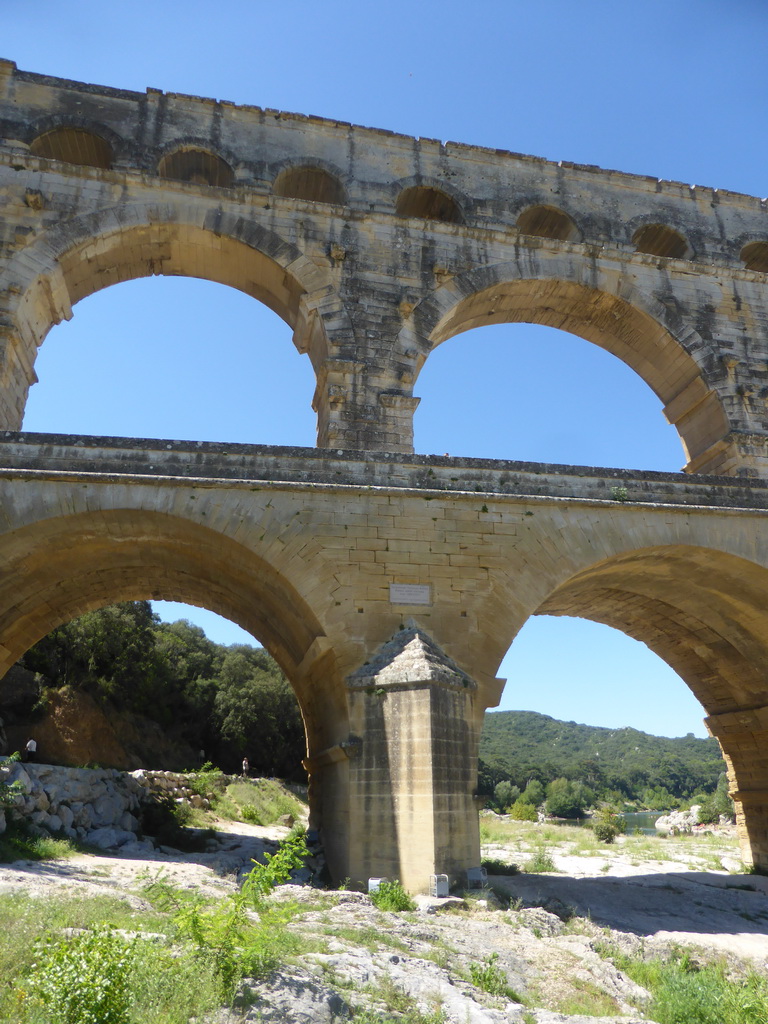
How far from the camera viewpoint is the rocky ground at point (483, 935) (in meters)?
4.58

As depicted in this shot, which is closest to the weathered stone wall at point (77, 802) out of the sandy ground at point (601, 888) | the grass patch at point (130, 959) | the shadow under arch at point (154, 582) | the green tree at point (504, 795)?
the sandy ground at point (601, 888)

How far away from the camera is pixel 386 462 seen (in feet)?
32.9

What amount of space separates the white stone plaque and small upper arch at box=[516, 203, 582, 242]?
8686 millimetres

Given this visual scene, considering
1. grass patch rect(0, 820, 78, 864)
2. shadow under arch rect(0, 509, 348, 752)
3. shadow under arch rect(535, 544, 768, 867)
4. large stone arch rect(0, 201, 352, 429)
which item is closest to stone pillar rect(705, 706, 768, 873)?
shadow under arch rect(535, 544, 768, 867)

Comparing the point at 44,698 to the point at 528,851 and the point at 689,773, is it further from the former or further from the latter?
the point at 689,773

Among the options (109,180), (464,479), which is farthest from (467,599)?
(109,180)

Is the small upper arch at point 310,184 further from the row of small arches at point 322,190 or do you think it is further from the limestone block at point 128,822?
the limestone block at point 128,822

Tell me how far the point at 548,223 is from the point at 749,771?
11336 millimetres

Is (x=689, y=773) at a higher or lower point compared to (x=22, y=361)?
lower

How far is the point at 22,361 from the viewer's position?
40.2 feet

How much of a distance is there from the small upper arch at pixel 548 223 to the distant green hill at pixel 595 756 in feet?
120

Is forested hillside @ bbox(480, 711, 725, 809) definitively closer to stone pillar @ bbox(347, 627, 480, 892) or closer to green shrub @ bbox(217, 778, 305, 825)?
green shrub @ bbox(217, 778, 305, 825)

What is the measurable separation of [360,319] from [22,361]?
5.55m

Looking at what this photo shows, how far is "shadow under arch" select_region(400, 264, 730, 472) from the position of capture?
44.7ft
